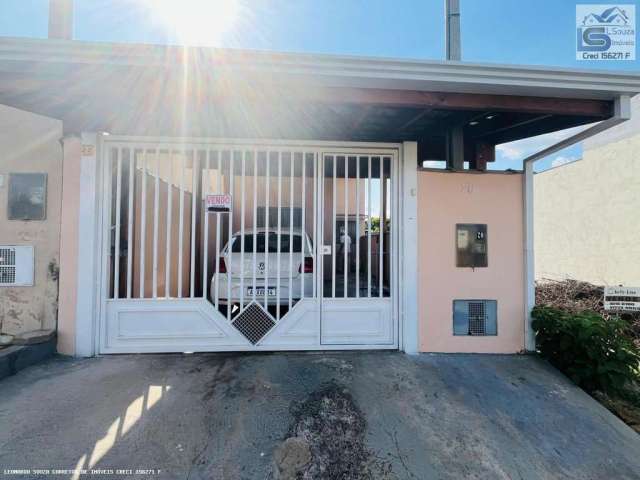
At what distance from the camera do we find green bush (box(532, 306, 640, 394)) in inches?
119

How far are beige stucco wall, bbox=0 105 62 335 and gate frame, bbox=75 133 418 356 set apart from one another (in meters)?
0.32

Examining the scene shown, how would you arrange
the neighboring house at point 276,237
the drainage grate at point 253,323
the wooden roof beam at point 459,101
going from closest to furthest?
the wooden roof beam at point 459,101 → the neighboring house at point 276,237 → the drainage grate at point 253,323

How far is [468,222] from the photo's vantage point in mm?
3758

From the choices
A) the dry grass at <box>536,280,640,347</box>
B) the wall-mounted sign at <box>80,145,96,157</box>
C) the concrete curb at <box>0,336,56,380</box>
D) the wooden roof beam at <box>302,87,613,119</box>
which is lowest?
the concrete curb at <box>0,336,56,380</box>

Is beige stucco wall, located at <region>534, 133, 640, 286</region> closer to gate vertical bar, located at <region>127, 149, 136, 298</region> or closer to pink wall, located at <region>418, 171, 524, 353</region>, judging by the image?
pink wall, located at <region>418, 171, 524, 353</region>

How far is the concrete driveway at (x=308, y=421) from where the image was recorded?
211cm

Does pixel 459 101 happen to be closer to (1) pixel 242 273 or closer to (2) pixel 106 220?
(1) pixel 242 273

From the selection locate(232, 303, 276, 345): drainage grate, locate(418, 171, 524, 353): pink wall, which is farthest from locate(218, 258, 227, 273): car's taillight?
locate(418, 171, 524, 353): pink wall

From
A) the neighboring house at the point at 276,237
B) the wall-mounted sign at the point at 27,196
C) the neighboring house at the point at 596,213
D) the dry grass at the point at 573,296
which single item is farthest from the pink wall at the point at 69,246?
the neighboring house at the point at 596,213

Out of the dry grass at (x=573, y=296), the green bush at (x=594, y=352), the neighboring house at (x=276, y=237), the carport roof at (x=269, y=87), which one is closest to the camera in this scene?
the carport roof at (x=269, y=87)

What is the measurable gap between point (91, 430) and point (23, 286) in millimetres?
2181

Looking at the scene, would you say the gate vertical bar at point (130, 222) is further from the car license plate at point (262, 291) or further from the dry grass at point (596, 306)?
the dry grass at point (596, 306)

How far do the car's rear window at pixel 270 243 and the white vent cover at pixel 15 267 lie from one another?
2.27m

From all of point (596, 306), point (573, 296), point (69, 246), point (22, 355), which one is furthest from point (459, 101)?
point (573, 296)
